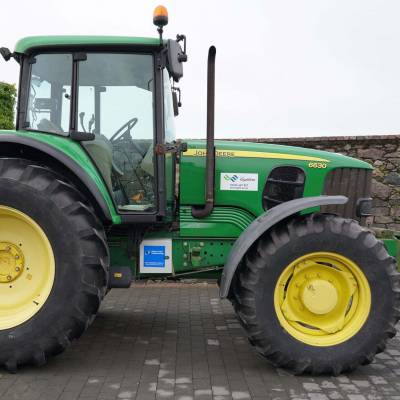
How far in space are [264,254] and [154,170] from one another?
107 cm

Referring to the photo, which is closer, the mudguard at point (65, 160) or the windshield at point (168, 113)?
the mudguard at point (65, 160)

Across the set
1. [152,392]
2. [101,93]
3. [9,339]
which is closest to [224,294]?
[152,392]

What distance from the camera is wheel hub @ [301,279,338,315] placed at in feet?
11.6

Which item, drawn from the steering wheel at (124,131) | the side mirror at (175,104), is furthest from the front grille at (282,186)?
the steering wheel at (124,131)

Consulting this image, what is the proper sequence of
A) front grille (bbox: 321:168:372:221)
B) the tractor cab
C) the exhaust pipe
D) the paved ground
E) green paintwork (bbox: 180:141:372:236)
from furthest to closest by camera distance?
front grille (bbox: 321:168:372:221)
green paintwork (bbox: 180:141:372:236)
the tractor cab
the exhaust pipe
the paved ground

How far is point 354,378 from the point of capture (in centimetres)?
342

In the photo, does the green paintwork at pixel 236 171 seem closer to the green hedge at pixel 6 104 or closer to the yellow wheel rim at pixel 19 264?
the yellow wheel rim at pixel 19 264

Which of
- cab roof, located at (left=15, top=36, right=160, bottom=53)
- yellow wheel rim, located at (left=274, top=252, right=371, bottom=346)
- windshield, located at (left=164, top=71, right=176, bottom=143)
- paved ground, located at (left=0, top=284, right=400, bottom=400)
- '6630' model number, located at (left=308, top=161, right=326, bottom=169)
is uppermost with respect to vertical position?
cab roof, located at (left=15, top=36, right=160, bottom=53)

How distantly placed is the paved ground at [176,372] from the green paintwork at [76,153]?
1094 millimetres

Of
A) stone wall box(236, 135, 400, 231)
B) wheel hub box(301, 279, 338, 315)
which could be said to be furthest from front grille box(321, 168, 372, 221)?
stone wall box(236, 135, 400, 231)

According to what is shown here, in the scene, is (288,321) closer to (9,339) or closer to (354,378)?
(354,378)

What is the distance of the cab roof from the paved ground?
2.37 metres

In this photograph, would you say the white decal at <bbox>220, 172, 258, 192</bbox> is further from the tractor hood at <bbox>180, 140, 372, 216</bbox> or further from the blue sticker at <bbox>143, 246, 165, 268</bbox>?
the blue sticker at <bbox>143, 246, 165, 268</bbox>

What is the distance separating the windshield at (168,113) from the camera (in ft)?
12.8
